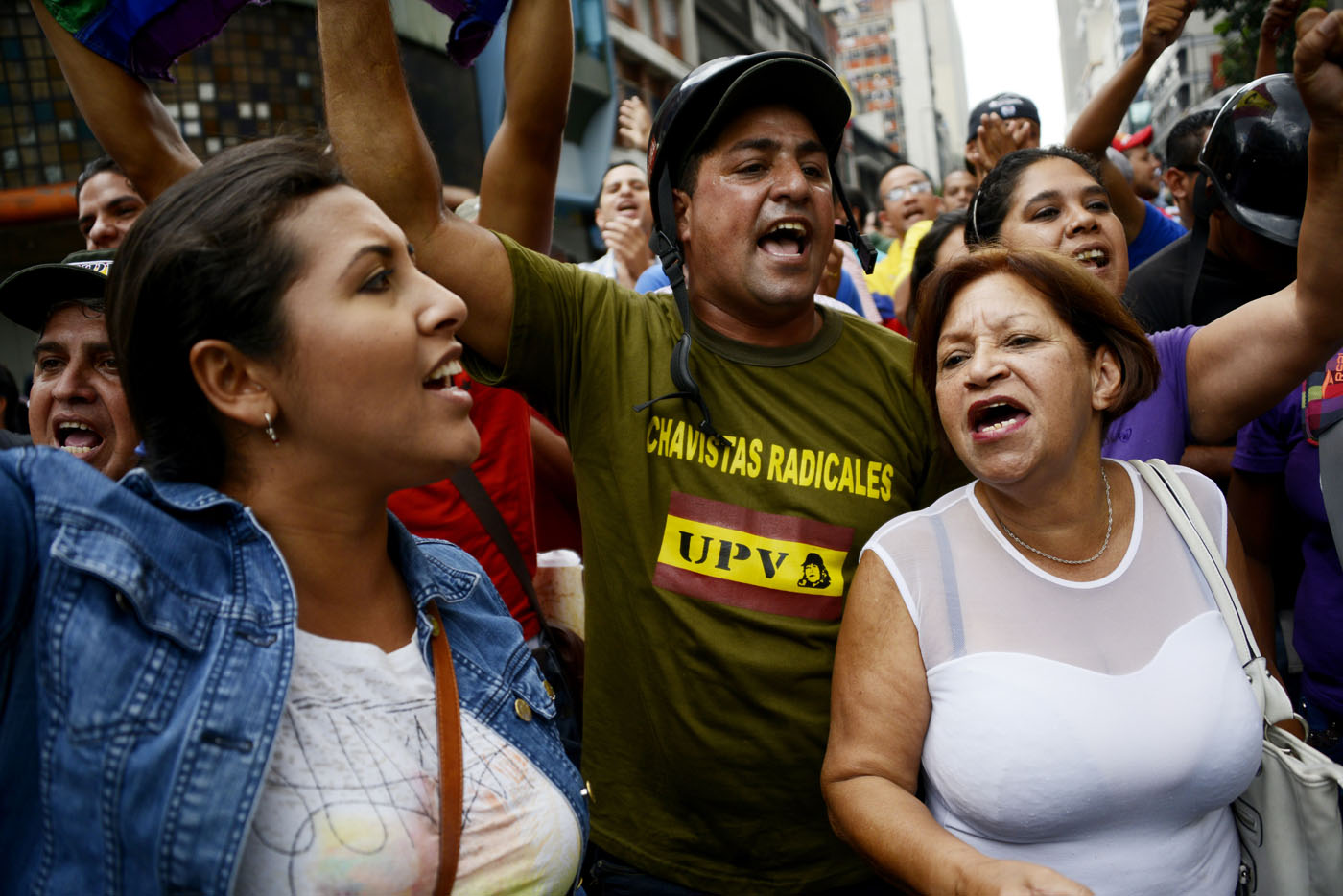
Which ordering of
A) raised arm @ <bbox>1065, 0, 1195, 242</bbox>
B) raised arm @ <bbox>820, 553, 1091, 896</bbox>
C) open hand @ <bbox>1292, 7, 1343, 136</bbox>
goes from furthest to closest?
raised arm @ <bbox>1065, 0, 1195, 242</bbox>, open hand @ <bbox>1292, 7, 1343, 136</bbox>, raised arm @ <bbox>820, 553, 1091, 896</bbox>

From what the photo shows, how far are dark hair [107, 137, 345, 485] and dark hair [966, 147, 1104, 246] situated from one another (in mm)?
2410

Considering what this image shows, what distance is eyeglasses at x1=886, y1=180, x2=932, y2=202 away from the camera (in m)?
7.96

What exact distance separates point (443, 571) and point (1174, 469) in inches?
63.5

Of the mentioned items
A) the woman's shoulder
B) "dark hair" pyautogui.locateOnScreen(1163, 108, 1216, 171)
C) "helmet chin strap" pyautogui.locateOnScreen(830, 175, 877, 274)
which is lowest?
the woman's shoulder

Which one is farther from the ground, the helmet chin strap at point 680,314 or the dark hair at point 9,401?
the helmet chin strap at point 680,314

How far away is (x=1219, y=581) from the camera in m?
2.11

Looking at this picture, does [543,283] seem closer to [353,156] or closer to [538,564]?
[353,156]

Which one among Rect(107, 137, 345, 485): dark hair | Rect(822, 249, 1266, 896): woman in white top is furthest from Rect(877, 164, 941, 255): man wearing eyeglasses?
Rect(107, 137, 345, 485): dark hair

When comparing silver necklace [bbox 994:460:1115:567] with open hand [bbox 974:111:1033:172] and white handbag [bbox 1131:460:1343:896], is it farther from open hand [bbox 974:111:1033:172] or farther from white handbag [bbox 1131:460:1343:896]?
open hand [bbox 974:111:1033:172]

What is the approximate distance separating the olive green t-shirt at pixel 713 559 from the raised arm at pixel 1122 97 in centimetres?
215

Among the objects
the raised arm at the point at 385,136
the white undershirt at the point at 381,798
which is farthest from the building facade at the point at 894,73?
the white undershirt at the point at 381,798

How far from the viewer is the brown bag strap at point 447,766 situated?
1482 millimetres

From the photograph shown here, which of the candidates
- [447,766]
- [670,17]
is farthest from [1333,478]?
[670,17]

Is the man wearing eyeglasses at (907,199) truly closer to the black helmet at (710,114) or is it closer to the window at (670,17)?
the black helmet at (710,114)
